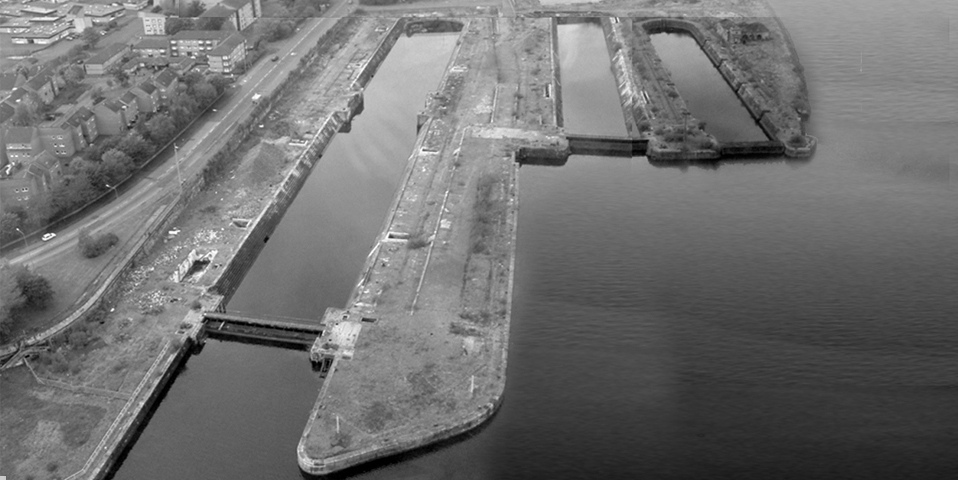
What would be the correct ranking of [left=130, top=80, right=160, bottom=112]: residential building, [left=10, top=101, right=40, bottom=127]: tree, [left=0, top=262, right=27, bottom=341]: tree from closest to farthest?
[left=0, top=262, right=27, bottom=341]: tree < [left=10, top=101, right=40, bottom=127]: tree < [left=130, top=80, right=160, bottom=112]: residential building

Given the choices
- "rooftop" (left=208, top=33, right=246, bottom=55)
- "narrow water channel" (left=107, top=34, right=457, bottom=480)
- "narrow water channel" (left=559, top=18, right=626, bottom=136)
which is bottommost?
"narrow water channel" (left=107, top=34, right=457, bottom=480)

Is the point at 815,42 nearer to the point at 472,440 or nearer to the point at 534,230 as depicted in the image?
the point at 534,230

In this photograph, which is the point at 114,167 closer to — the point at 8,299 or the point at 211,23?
the point at 8,299

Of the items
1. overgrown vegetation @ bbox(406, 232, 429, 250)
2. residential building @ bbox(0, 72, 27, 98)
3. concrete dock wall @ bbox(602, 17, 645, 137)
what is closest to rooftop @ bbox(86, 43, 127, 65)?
residential building @ bbox(0, 72, 27, 98)

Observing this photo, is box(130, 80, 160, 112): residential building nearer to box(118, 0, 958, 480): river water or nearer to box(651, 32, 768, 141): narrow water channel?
box(118, 0, 958, 480): river water

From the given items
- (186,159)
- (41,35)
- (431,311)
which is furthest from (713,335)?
(41,35)

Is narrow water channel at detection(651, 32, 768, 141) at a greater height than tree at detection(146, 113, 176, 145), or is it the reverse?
tree at detection(146, 113, 176, 145)
